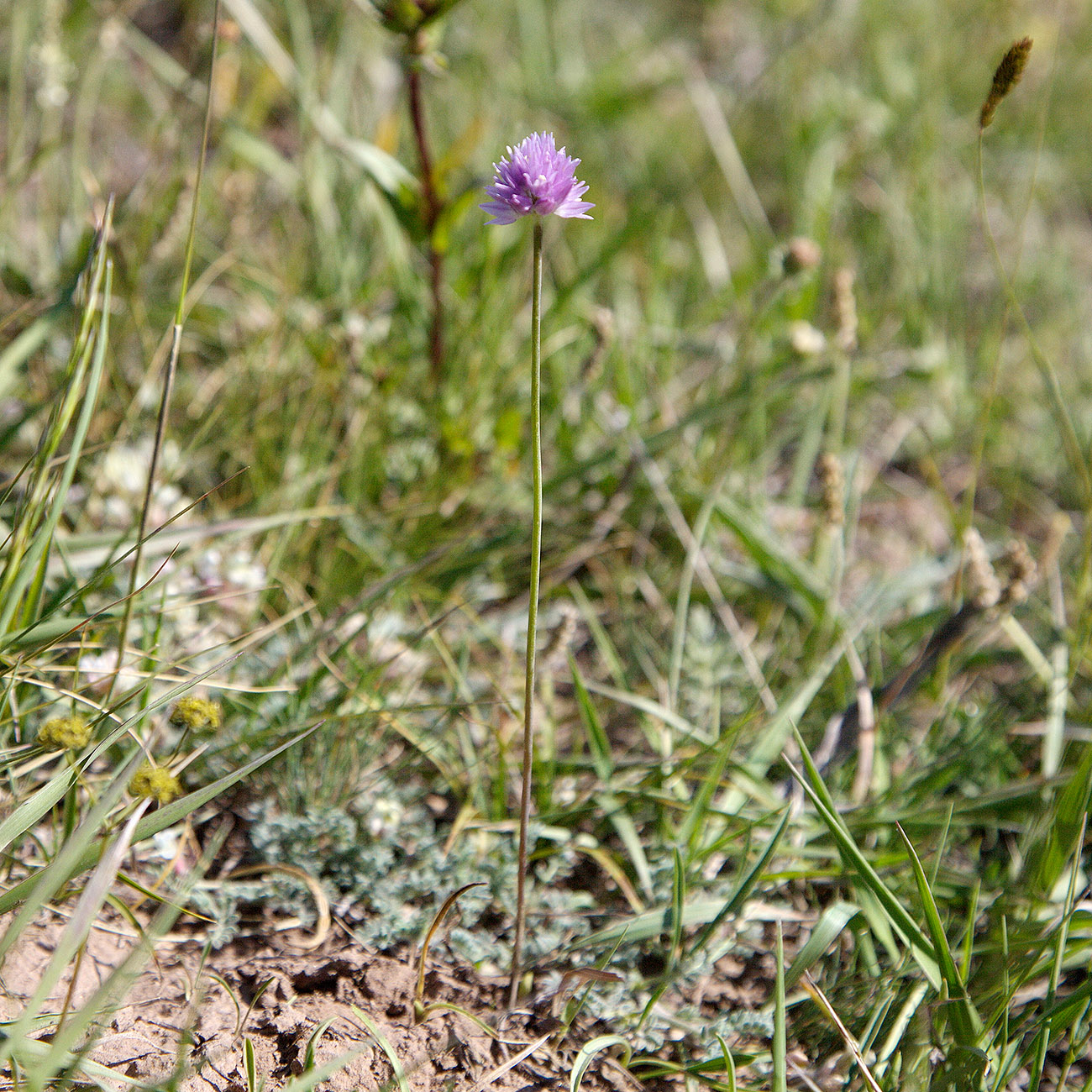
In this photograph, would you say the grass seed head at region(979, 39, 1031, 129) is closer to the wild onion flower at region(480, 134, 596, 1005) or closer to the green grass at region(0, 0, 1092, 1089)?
the green grass at region(0, 0, 1092, 1089)

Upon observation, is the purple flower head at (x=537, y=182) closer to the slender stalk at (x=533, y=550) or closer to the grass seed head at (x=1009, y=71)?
the slender stalk at (x=533, y=550)

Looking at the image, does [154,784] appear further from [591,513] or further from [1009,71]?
[1009,71]

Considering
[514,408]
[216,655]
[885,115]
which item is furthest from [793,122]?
[216,655]

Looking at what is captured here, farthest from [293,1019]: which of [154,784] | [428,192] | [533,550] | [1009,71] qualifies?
[1009,71]

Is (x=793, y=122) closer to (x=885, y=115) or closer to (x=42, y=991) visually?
(x=885, y=115)

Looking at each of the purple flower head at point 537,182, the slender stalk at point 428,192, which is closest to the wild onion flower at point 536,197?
the purple flower head at point 537,182

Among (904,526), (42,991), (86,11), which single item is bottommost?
(42,991)

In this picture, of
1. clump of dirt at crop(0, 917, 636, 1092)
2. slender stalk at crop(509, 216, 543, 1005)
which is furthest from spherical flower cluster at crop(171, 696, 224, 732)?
slender stalk at crop(509, 216, 543, 1005)

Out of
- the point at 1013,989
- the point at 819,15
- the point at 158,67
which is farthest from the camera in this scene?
the point at 819,15
